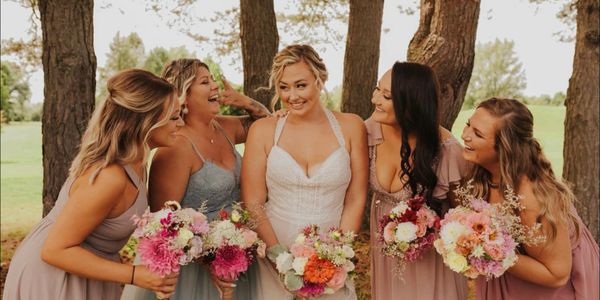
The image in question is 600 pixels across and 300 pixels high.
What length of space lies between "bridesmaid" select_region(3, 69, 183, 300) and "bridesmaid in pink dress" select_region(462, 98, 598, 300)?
202cm

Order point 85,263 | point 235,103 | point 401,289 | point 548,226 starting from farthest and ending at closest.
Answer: point 235,103, point 401,289, point 548,226, point 85,263

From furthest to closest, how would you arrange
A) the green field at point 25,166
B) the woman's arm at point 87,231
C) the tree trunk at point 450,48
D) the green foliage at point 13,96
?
the green foliage at point 13,96
the green field at point 25,166
the tree trunk at point 450,48
the woman's arm at point 87,231

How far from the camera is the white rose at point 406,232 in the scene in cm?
357

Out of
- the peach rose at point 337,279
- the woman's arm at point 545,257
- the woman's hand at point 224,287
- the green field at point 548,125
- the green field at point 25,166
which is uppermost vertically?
the woman's arm at point 545,257

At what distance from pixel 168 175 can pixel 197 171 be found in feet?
0.69

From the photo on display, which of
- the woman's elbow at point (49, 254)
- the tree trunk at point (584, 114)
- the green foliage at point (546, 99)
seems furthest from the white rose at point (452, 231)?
the green foliage at point (546, 99)

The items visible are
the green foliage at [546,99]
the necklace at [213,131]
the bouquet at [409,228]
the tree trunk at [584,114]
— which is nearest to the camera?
the bouquet at [409,228]

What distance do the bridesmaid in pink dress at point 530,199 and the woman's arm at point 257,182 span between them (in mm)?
1440

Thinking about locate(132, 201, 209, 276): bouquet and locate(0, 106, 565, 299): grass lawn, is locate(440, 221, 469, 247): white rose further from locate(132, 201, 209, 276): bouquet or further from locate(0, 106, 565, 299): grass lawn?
locate(132, 201, 209, 276): bouquet

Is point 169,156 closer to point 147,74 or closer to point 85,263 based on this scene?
point 147,74

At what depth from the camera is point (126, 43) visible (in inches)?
1757

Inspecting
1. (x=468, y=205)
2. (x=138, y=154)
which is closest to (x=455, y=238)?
(x=468, y=205)

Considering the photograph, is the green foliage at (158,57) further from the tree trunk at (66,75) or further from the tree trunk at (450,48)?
the tree trunk at (450,48)

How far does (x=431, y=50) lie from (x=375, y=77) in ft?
12.8
